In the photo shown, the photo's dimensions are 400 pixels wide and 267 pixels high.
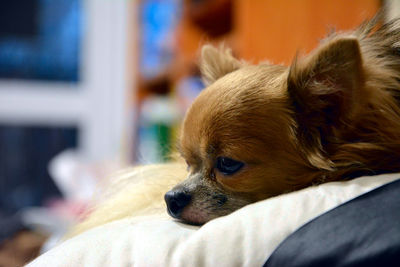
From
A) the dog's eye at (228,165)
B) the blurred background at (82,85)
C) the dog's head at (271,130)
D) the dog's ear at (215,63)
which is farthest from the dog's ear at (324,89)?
the blurred background at (82,85)

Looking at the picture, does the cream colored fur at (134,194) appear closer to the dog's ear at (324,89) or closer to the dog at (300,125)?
the dog at (300,125)

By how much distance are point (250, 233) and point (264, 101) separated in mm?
238

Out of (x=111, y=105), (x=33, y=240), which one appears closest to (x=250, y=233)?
(x=33, y=240)

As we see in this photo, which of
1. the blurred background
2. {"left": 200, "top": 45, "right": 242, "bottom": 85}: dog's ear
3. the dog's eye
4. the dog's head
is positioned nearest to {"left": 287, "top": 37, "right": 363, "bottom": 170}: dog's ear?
the dog's head

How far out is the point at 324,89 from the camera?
26.4 inches

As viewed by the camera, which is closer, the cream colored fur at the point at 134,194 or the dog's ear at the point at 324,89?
the dog's ear at the point at 324,89

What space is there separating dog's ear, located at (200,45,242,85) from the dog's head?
181 millimetres

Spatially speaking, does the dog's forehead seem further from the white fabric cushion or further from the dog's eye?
the white fabric cushion

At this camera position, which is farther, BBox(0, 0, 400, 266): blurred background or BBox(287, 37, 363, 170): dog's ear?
BBox(0, 0, 400, 266): blurred background

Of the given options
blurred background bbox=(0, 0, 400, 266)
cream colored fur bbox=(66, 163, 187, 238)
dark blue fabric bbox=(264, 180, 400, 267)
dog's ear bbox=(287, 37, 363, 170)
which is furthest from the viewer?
blurred background bbox=(0, 0, 400, 266)

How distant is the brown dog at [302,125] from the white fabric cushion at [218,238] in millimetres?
90

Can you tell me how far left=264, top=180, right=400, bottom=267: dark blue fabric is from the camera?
445 mm

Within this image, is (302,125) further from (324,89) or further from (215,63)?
(215,63)

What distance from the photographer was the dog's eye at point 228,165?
0.70m
